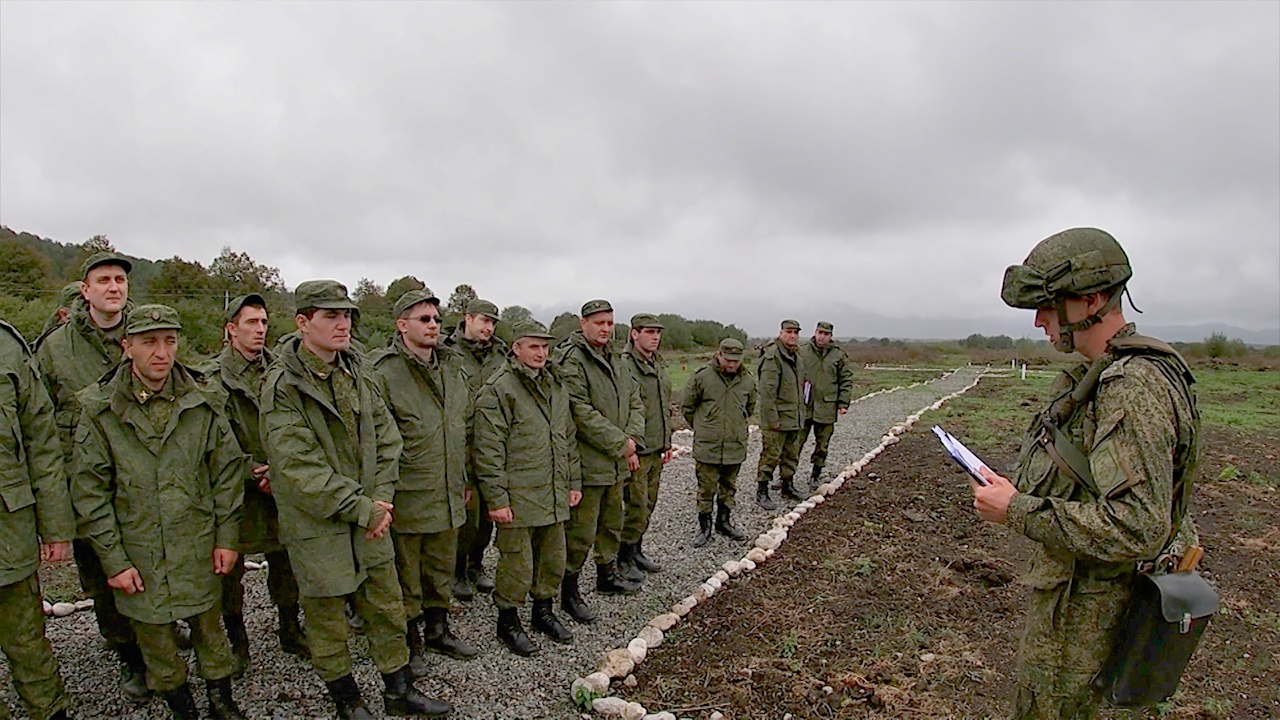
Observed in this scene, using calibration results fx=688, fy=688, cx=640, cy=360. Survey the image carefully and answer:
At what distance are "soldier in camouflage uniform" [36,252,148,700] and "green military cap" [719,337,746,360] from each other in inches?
217

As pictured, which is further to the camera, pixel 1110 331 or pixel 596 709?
pixel 596 709

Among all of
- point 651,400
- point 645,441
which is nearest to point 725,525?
point 645,441

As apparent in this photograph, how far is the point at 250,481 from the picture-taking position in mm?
4277

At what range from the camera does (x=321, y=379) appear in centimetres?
380

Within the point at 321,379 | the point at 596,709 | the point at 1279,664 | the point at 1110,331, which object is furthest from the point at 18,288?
the point at 1279,664

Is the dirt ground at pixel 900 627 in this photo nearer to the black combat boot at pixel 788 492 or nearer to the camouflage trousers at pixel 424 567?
the black combat boot at pixel 788 492

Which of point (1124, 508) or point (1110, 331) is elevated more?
point (1110, 331)

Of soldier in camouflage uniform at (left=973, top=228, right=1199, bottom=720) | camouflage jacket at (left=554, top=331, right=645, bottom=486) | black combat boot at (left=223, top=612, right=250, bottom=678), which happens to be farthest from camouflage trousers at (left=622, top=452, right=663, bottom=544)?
soldier in camouflage uniform at (left=973, top=228, right=1199, bottom=720)

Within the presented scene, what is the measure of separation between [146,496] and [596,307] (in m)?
3.39

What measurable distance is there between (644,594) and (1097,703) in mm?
3976

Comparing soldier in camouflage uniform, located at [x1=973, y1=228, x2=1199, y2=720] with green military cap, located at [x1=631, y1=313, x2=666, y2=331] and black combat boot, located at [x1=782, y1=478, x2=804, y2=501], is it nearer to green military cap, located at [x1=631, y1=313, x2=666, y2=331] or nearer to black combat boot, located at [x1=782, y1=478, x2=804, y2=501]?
green military cap, located at [x1=631, y1=313, x2=666, y2=331]

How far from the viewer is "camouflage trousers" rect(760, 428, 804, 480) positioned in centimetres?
902

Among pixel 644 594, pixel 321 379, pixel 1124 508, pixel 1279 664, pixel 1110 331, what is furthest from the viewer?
pixel 644 594

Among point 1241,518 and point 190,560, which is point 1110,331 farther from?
point 1241,518
